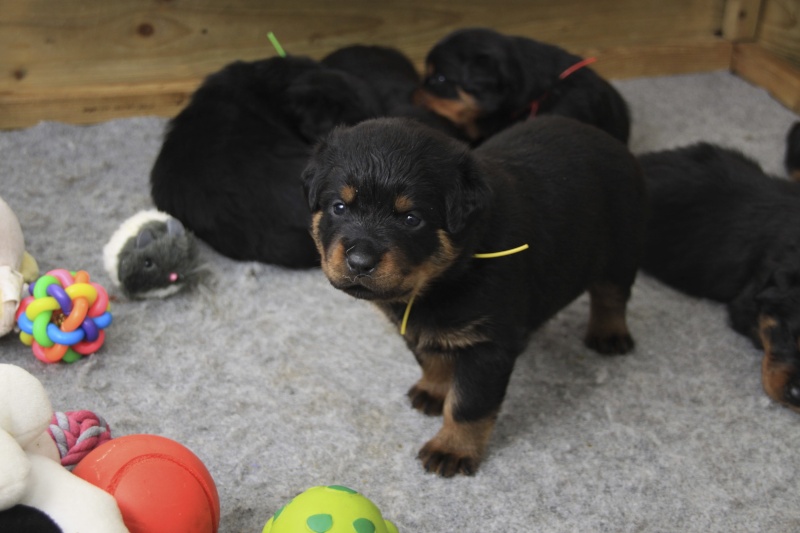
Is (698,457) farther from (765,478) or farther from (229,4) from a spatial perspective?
(229,4)

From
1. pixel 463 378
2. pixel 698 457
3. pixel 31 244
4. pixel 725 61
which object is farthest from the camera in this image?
pixel 725 61

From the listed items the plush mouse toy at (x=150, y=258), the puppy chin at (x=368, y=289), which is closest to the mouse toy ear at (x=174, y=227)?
the plush mouse toy at (x=150, y=258)

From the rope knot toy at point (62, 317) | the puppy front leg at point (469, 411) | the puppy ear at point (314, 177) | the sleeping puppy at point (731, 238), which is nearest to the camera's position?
the puppy ear at point (314, 177)

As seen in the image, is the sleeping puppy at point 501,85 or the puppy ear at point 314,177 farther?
the sleeping puppy at point 501,85

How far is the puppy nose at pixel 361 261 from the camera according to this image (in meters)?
2.02

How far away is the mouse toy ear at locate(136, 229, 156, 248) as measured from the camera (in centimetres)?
308

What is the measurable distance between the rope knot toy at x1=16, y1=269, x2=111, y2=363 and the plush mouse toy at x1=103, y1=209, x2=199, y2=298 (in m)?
0.27

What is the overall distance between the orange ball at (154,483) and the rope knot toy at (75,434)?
0.21 metres

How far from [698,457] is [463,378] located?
2.60ft

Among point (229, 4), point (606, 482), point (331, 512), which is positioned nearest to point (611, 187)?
point (606, 482)

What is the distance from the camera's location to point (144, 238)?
309 cm

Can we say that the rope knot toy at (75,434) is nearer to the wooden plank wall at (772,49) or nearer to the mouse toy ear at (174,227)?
the mouse toy ear at (174,227)

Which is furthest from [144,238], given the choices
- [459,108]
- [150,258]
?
[459,108]

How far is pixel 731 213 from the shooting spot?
3.45 metres
